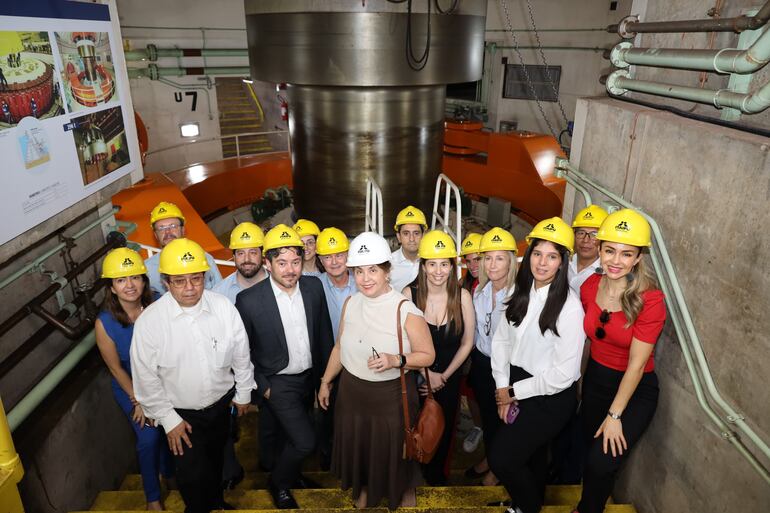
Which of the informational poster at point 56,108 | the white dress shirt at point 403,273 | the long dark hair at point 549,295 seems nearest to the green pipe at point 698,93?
the long dark hair at point 549,295

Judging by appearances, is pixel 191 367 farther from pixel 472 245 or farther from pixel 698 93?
pixel 698 93

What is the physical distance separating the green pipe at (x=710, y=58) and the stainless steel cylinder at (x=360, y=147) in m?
2.72

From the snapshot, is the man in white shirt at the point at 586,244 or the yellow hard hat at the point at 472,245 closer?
the man in white shirt at the point at 586,244

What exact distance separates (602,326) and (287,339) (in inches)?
62.0

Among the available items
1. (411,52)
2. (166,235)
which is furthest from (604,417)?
(411,52)

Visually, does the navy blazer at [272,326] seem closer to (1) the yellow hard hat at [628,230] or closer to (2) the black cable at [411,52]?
(1) the yellow hard hat at [628,230]

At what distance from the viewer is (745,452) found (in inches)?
84.1

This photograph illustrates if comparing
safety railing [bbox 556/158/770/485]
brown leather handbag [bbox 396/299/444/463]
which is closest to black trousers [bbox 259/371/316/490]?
brown leather handbag [bbox 396/299/444/463]

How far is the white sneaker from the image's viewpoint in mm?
3828

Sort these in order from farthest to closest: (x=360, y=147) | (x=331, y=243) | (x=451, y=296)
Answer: (x=360, y=147) → (x=331, y=243) → (x=451, y=296)

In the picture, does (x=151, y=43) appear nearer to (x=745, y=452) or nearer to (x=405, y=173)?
(x=405, y=173)

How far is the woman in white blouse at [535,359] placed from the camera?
239 cm

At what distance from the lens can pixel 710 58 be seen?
239cm

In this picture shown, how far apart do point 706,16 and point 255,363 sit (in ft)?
9.86
